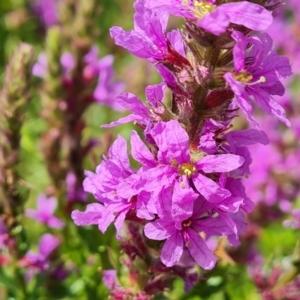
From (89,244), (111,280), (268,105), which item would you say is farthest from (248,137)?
(89,244)

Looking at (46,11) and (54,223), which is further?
(46,11)

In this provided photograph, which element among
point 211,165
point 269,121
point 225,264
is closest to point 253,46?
point 211,165

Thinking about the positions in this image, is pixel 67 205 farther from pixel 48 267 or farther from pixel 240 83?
pixel 240 83

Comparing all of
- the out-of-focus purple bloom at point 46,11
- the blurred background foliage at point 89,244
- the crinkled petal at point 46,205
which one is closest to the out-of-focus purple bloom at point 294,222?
the blurred background foliage at point 89,244

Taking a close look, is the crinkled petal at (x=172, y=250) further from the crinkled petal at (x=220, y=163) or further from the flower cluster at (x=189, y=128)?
the crinkled petal at (x=220, y=163)

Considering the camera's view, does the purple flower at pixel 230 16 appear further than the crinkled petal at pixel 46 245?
No

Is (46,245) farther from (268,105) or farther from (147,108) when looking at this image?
(268,105)

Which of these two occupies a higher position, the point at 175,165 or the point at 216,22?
the point at 216,22

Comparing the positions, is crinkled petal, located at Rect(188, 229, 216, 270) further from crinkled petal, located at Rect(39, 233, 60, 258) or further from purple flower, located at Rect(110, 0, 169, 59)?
crinkled petal, located at Rect(39, 233, 60, 258)
